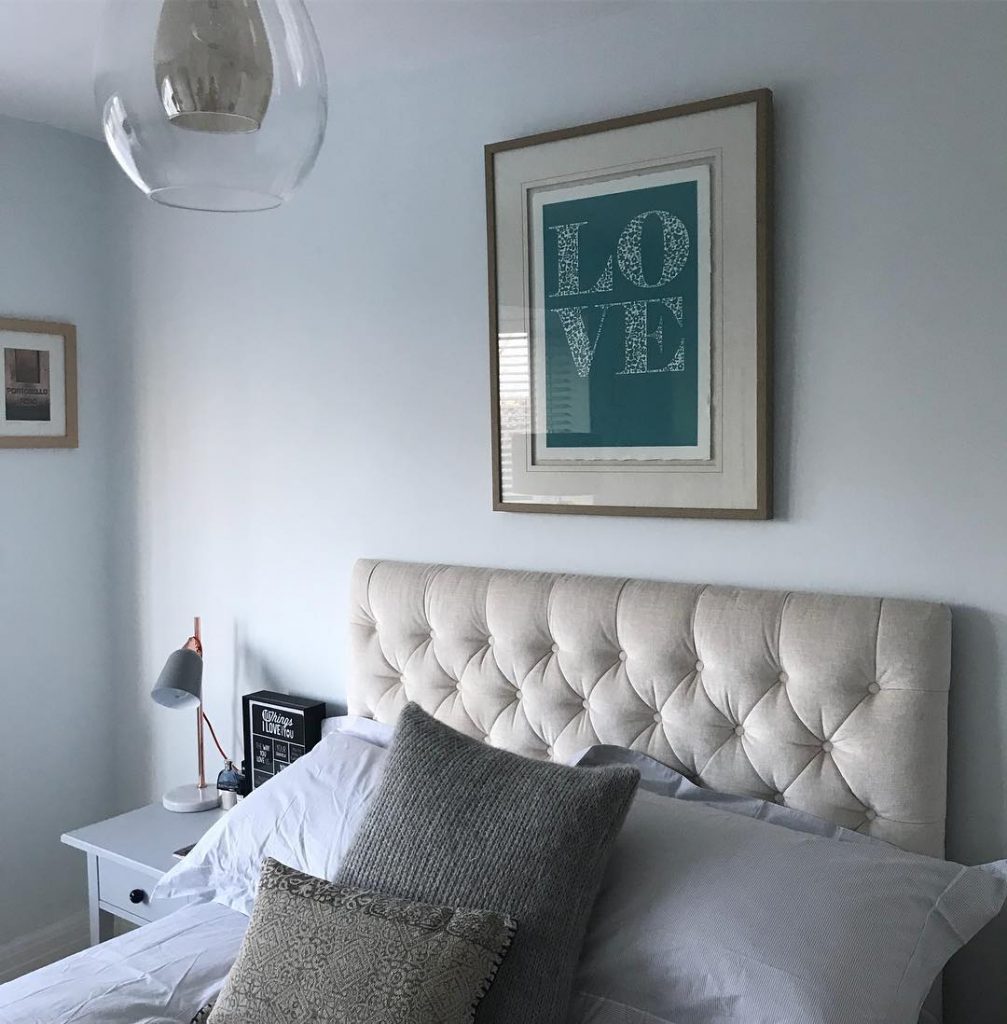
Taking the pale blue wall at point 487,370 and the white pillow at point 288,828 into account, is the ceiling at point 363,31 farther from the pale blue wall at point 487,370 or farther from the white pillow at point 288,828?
the white pillow at point 288,828

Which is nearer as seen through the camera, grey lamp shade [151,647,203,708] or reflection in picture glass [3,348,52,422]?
grey lamp shade [151,647,203,708]

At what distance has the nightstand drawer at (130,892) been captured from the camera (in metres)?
2.47

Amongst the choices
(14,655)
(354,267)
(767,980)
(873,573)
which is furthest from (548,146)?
(14,655)

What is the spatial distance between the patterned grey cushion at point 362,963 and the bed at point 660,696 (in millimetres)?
275

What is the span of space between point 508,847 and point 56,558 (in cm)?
209

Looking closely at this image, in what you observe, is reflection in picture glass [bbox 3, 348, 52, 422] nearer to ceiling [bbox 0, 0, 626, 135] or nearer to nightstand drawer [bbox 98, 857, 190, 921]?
ceiling [bbox 0, 0, 626, 135]

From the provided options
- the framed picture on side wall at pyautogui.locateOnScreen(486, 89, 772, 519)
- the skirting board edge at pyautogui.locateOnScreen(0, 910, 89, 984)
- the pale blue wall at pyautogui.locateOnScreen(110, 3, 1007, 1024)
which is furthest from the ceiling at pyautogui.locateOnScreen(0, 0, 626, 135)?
the skirting board edge at pyautogui.locateOnScreen(0, 910, 89, 984)

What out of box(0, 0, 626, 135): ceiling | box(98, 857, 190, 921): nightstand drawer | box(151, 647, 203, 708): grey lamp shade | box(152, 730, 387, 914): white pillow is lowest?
box(98, 857, 190, 921): nightstand drawer

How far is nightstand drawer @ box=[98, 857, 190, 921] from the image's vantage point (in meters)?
2.47

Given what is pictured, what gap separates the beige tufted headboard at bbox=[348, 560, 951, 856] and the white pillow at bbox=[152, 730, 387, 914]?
29cm

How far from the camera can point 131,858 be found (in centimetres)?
248

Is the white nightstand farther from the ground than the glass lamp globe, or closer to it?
closer to it

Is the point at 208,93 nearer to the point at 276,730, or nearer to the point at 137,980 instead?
the point at 137,980

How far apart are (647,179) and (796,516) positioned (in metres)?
0.77
